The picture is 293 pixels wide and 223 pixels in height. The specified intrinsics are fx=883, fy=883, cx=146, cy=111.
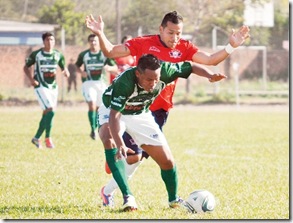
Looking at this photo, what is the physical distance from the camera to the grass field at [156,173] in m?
8.22

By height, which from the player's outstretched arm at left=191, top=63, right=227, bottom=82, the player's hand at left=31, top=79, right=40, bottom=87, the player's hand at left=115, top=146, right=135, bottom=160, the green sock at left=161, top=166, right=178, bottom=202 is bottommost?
the green sock at left=161, top=166, right=178, bottom=202

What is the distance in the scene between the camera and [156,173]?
11945 mm

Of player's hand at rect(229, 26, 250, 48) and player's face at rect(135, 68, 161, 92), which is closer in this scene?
player's face at rect(135, 68, 161, 92)

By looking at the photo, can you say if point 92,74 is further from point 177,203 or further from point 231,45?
point 177,203

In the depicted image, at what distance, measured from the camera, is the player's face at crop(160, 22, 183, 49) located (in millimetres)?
8406

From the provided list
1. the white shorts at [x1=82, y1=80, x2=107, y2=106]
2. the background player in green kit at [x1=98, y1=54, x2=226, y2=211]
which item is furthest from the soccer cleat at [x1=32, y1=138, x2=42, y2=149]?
the background player in green kit at [x1=98, y1=54, x2=226, y2=211]

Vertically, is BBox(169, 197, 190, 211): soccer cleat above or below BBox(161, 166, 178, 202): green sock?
below

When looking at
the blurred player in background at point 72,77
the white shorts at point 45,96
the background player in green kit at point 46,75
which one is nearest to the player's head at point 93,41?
the background player in green kit at point 46,75

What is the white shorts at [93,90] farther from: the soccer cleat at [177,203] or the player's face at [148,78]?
the player's face at [148,78]

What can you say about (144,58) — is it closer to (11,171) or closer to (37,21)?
→ (11,171)

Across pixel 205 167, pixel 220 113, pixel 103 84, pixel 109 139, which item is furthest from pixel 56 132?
pixel 109 139

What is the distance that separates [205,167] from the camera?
12594 mm

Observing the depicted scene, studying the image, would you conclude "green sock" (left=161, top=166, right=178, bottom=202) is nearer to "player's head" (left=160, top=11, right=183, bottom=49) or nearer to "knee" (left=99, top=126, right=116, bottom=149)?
"knee" (left=99, top=126, right=116, bottom=149)

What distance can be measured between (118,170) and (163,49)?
4.66 feet
